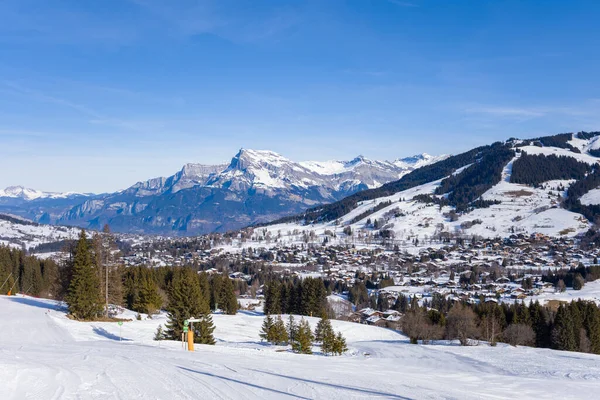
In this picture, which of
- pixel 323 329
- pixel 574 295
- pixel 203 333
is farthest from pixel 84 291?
pixel 574 295

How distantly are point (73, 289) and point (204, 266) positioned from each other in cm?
15799

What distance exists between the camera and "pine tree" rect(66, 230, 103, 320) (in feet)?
143

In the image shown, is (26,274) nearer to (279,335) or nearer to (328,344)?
(279,335)

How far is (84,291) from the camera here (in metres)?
44.1

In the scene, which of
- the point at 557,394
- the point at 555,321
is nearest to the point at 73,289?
the point at 557,394

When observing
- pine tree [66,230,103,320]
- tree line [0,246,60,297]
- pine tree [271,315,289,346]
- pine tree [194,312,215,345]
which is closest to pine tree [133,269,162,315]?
pine tree [66,230,103,320]

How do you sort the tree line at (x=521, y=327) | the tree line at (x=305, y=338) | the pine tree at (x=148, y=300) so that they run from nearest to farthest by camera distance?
the tree line at (x=305, y=338)
the tree line at (x=521, y=327)
the pine tree at (x=148, y=300)

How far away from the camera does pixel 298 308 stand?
8188cm

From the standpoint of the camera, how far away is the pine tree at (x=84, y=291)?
143 ft

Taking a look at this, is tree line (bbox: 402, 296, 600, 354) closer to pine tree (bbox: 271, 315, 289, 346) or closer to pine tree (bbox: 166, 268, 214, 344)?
pine tree (bbox: 271, 315, 289, 346)

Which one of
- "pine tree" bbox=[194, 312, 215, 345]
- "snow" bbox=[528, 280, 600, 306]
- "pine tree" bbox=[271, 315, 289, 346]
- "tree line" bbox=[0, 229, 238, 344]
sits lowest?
"snow" bbox=[528, 280, 600, 306]

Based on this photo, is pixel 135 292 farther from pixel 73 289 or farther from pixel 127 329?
pixel 127 329

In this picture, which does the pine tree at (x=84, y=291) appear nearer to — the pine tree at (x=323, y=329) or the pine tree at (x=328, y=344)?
the pine tree at (x=328, y=344)

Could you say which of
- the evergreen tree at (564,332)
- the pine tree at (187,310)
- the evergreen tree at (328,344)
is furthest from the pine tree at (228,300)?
the evergreen tree at (564,332)
